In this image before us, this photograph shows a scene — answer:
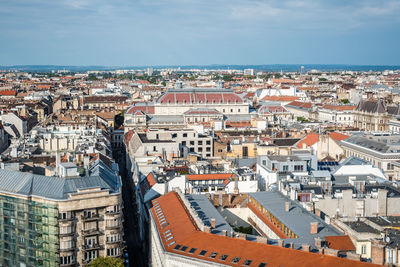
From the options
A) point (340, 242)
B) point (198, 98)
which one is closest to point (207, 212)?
point (340, 242)

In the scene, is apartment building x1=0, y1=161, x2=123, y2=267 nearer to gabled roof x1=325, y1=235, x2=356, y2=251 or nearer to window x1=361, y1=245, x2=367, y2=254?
gabled roof x1=325, y1=235, x2=356, y2=251

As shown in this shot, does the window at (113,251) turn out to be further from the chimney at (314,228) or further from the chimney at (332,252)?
the chimney at (332,252)

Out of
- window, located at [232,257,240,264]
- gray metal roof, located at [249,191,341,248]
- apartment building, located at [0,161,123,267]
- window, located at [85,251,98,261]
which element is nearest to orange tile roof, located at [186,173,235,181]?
gray metal roof, located at [249,191,341,248]

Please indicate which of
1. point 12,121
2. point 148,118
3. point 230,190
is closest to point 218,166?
point 230,190

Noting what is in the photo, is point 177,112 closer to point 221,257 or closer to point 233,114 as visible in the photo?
point 233,114

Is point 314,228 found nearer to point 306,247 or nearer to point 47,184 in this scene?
point 306,247

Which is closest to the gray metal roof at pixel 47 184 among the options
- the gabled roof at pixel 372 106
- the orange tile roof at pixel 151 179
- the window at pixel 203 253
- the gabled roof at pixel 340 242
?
the orange tile roof at pixel 151 179
